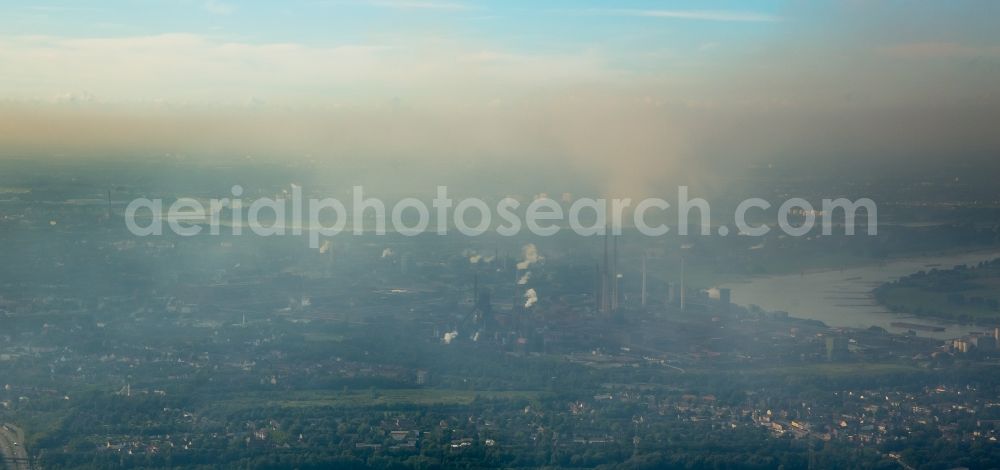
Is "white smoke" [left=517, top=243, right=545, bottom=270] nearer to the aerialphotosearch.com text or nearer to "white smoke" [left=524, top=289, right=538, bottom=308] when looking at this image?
the aerialphotosearch.com text

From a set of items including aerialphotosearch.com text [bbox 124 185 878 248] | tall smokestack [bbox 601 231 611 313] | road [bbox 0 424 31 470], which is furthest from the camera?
aerialphotosearch.com text [bbox 124 185 878 248]

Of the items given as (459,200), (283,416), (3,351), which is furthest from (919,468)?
(459,200)

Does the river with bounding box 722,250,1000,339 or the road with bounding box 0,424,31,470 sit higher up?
the river with bounding box 722,250,1000,339

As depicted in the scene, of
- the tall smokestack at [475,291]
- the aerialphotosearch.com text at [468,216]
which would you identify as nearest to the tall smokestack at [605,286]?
the tall smokestack at [475,291]

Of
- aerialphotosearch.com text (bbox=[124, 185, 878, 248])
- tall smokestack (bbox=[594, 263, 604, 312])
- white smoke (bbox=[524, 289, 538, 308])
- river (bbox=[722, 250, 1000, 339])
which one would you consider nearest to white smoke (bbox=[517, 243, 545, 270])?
tall smokestack (bbox=[594, 263, 604, 312])

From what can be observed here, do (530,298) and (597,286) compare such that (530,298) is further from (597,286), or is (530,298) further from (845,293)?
(845,293)

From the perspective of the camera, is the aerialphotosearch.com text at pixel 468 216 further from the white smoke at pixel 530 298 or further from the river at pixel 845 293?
the white smoke at pixel 530 298
